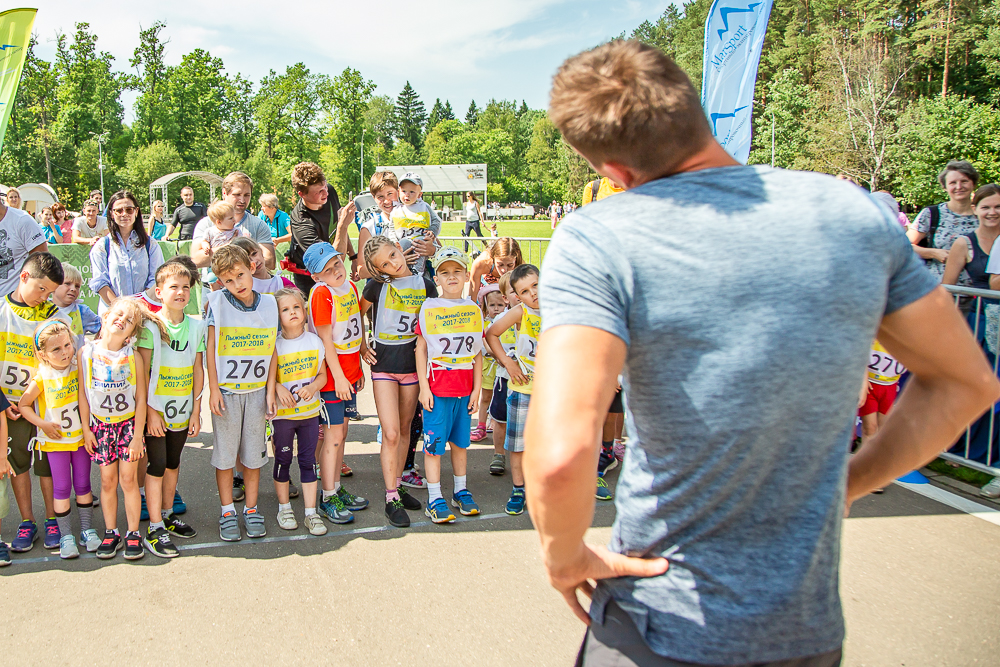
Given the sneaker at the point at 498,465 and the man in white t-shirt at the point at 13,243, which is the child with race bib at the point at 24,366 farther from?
the sneaker at the point at 498,465

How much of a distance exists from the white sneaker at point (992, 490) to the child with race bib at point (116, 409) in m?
5.67

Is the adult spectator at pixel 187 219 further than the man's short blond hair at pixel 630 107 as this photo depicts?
Yes

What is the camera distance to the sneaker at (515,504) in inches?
184

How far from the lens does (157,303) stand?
468 centimetres

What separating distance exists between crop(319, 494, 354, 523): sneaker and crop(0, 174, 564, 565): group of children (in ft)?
0.03

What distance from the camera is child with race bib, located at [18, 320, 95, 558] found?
13.2 ft

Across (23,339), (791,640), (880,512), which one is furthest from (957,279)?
(23,339)

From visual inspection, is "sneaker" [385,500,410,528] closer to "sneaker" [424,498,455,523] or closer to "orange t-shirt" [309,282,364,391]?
"sneaker" [424,498,455,523]

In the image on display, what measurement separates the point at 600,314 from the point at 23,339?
438 centimetres

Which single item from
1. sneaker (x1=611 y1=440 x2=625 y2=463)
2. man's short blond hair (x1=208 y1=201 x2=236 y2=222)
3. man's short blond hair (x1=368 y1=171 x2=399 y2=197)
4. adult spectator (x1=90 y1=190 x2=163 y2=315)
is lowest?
sneaker (x1=611 y1=440 x2=625 y2=463)

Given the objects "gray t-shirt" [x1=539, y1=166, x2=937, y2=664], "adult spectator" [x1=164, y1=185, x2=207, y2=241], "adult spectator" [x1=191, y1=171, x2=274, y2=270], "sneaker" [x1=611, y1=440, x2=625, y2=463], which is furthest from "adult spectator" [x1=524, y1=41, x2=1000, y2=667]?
"adult spectator" [x1=164, y1=185, x2=207, y2=241]

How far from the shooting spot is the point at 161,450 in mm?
4234

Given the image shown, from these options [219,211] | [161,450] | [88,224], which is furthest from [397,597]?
[88,224]

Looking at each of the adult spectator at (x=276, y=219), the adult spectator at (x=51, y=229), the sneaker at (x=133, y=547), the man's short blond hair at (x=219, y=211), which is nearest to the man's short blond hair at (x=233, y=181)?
the man's short blond hair at (x=219, y=211)
